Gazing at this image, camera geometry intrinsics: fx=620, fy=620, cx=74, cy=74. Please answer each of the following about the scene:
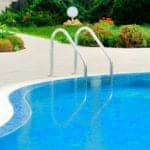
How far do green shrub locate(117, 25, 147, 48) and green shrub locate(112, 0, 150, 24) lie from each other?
6.45 meters

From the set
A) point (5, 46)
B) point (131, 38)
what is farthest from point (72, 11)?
point (5, 46)

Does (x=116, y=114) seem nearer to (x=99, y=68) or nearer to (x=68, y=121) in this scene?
(x=68, y=121)

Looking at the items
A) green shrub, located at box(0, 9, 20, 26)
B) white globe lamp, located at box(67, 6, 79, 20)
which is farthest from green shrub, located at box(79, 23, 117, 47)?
green shrub, located at box(0, 9, 20, 26)

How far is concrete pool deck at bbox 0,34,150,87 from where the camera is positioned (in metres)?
13.1

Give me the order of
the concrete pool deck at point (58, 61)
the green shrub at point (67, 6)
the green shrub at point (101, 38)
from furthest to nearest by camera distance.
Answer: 1. the green shrub at point (67, 6)
2. the green shrub at point (101, 38)
3. the concrete pool deck at point (58, 61)

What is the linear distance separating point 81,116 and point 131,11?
17.3m

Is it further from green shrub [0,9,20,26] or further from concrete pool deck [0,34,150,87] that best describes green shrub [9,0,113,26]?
concrete pool deck [0,34,150,87]

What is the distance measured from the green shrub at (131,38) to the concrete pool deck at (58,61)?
1.99 feet

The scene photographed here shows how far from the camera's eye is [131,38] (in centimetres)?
1962

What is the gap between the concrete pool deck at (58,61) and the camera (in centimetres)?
1309

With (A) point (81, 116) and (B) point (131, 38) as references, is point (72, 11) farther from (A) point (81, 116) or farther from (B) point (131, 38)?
(A) point (81, 116)

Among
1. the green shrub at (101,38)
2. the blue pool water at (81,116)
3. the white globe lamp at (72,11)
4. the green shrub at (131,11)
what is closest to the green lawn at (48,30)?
the green shrub at (131,11)

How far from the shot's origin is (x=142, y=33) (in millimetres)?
19781

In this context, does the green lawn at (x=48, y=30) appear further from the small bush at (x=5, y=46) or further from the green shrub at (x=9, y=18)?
the small bush at (x=5, y=46)
